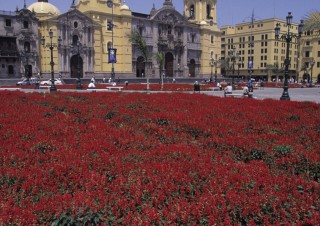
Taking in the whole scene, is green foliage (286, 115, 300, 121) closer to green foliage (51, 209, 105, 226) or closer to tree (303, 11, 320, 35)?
green foliage (51, 209, 105, 226)

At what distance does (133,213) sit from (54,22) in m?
62.9

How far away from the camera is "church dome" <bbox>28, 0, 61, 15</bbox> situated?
67000mm

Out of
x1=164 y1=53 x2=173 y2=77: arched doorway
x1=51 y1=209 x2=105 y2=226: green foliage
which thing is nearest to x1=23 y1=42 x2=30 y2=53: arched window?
x1=164 y1=53 x2=173 y2=77: arched doorway

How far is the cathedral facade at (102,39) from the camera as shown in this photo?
5922cm

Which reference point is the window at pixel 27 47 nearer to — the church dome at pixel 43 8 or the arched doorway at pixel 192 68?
the church dome at pixel 43 8

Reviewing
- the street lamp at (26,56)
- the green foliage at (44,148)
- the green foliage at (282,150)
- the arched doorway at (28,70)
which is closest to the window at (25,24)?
the street lamp at (26,56)

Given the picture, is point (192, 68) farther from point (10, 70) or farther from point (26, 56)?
point (10, 70)

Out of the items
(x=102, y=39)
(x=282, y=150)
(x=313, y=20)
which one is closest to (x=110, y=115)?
(x=282, y=150)

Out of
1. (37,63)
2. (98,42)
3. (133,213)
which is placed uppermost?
(98,42)

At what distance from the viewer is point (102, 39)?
67875mm

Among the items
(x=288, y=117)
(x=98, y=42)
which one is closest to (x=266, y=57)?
(x=98, y=42)

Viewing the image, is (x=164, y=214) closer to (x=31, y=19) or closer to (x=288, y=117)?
(x=288, y=117)

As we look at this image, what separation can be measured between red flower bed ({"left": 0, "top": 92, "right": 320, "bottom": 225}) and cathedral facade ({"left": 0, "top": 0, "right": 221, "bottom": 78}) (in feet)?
126

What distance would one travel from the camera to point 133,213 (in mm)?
4598
